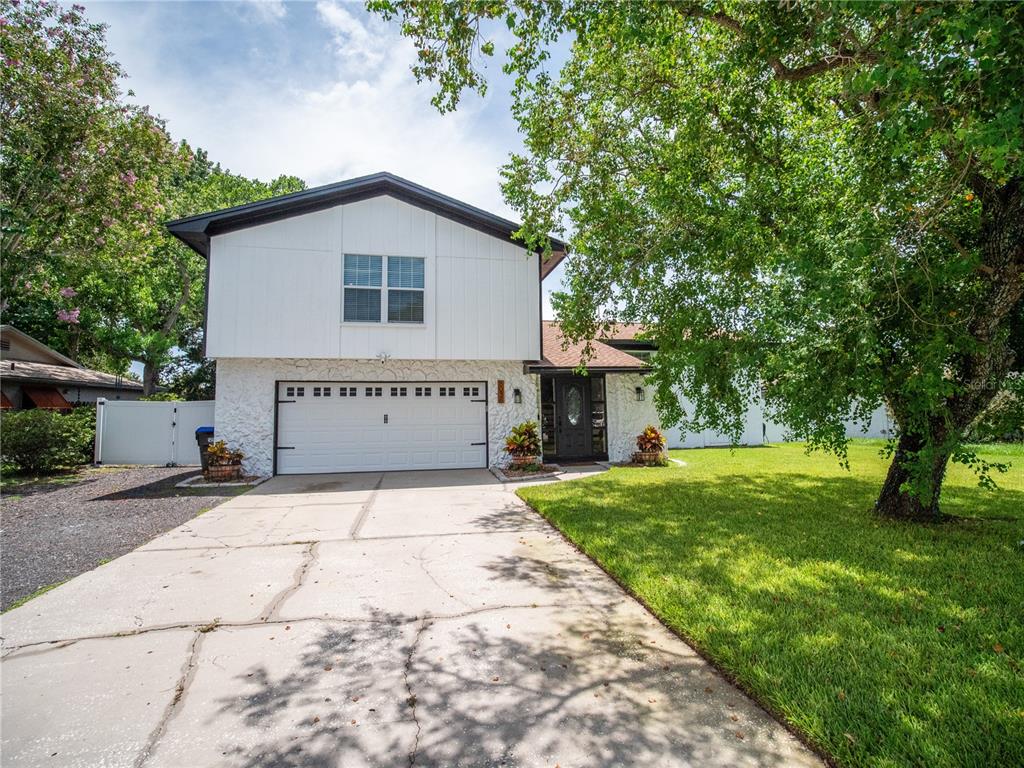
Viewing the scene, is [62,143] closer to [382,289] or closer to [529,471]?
[382,289]

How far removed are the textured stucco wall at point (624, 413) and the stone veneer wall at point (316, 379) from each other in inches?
89.9

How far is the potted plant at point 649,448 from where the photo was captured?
40.7ft

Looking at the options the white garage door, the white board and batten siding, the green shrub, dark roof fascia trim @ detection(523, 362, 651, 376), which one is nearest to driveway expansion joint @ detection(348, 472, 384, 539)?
the white garage door

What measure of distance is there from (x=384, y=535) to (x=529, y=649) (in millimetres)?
3335

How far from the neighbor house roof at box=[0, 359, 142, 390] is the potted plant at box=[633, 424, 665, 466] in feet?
59.1

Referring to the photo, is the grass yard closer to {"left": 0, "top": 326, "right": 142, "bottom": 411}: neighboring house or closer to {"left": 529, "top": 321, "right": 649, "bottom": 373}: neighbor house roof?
{"left": 529, "top": 321, "right": 649, "bottom": 373}: neighbor house roof

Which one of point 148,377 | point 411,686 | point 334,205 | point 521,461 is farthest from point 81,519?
point 148,377

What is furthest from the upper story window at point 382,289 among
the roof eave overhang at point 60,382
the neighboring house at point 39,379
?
the roof eave overhang at point 60,382

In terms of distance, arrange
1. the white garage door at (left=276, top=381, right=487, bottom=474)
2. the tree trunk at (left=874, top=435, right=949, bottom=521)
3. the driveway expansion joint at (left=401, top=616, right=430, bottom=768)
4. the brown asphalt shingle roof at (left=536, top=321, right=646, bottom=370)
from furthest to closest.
→ the brown asphalt shingle roof at (left=536, top=321, right=646, bottom=370)
the white garage door at (left=276, top=381, right=487, bottom=474)
the tree trunk at (left=874, top=435, right=949, bottom=521)
the driveway expansion joint at (left=401, top=616, right=430, bottom=768)

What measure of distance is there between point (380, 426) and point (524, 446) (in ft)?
11.4

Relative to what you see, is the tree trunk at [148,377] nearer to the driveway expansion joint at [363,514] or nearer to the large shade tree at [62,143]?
the large shade tree at [62,143]

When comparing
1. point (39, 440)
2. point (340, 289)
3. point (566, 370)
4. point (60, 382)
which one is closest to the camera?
point (340, 289)

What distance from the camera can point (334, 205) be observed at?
1107 centimetres

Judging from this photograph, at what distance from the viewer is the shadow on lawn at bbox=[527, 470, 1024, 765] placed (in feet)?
7.76
